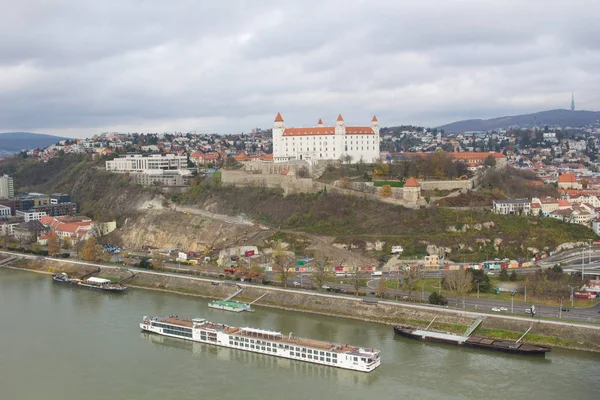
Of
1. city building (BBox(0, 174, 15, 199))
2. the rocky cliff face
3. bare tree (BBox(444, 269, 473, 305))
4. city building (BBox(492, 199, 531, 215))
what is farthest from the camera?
city building (BBox(0, 174, 15, 199))

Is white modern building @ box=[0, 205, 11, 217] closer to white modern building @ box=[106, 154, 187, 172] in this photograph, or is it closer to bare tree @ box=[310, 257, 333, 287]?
white modern building @ box=[106, 154, 187, 172]

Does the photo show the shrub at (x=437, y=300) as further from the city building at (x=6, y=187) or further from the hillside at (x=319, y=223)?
the city building at (x=6, y=187)

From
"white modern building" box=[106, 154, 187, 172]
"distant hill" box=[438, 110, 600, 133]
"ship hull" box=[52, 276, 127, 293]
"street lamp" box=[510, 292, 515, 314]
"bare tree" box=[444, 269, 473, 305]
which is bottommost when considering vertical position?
"ship hull" box=[52, 276, 127, 293]

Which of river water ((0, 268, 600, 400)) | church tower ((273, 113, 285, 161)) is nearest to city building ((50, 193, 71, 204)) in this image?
church tower ((273, 113, 285, 161))

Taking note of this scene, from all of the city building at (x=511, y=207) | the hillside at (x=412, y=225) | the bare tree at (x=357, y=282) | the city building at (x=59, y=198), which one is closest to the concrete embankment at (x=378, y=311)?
the bare tree at (x=357, y=282)

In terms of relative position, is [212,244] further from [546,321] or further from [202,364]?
[546,321]

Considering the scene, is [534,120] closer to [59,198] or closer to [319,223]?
[59,198]
